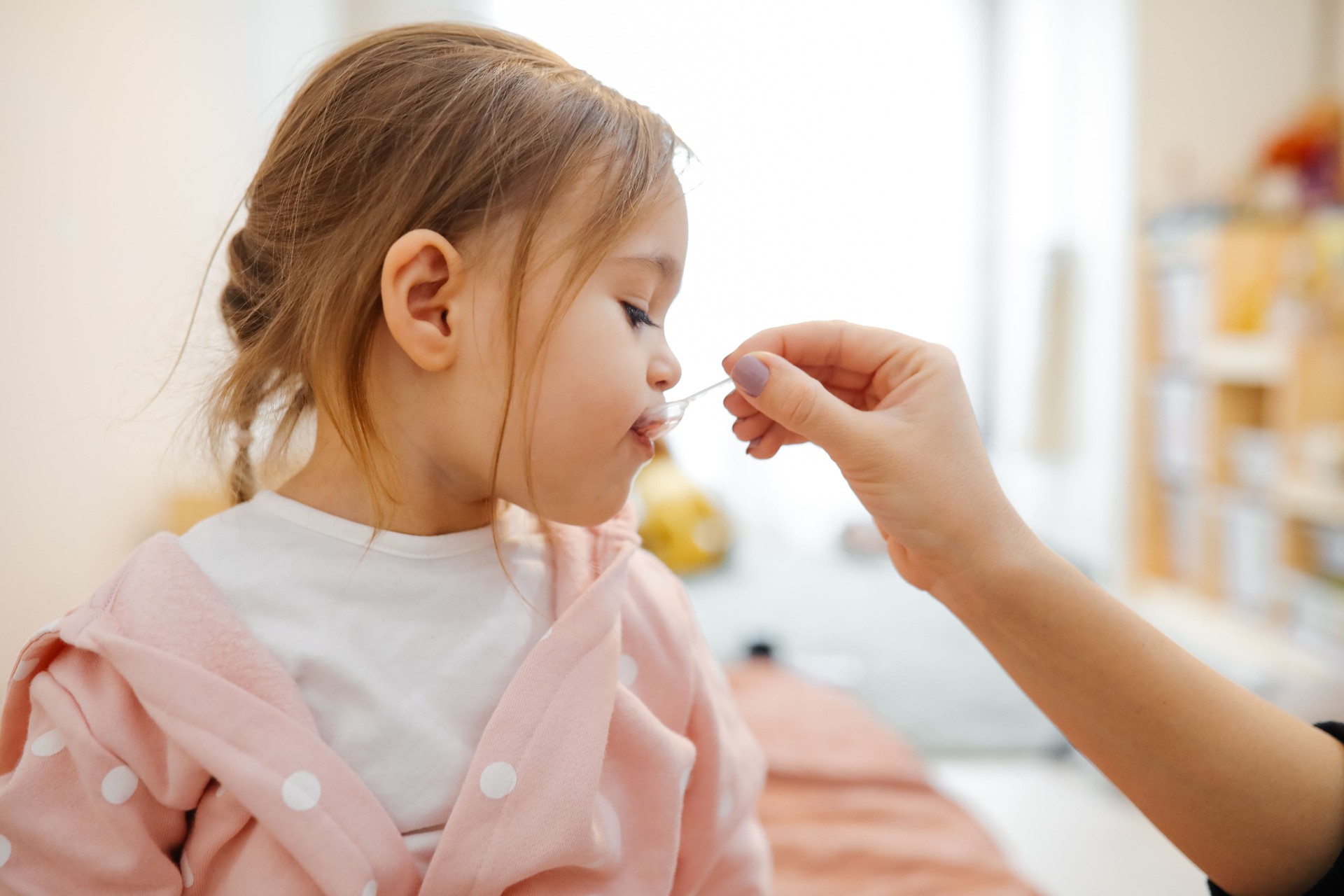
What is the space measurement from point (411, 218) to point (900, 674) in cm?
219

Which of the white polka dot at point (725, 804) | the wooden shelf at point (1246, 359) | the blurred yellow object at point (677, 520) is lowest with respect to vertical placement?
the blurred yellow object at point (677, 520)

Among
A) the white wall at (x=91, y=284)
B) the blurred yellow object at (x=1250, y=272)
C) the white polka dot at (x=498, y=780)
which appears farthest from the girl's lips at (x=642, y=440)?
the blurred yellow object at (x=1250, y=272)

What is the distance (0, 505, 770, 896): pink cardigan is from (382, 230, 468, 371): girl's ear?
0.20 m

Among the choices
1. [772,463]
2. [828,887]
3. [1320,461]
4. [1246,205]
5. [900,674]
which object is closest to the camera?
[828,887]

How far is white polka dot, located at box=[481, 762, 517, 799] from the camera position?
1.99ft

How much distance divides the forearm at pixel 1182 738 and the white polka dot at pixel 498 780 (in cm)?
35

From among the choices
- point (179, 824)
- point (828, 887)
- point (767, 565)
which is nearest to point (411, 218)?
point (179, 824)

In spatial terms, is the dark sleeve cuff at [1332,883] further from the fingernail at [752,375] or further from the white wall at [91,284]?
the white wall at [91,284]

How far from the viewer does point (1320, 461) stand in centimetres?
220

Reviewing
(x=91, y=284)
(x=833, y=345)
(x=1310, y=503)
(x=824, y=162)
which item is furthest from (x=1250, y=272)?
(x=91, y=284)

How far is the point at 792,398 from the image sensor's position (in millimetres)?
652

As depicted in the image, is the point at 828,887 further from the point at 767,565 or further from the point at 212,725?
the point at 767,565

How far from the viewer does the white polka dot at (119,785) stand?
562 mm

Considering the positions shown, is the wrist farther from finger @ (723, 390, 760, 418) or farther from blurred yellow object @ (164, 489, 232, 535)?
blurred yellow object @ (164, 489, 232, 535)
